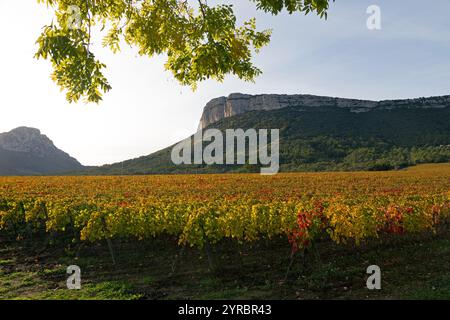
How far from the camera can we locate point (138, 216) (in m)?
13.2

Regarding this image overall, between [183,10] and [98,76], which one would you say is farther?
[183,10]

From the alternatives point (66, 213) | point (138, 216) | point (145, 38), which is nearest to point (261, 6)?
point (145, 38)

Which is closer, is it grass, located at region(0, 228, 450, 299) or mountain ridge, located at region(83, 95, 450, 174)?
grass, located at region(0, 228, 450, 299)

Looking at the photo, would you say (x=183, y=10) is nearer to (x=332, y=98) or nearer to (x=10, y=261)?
(x=10, y=261)

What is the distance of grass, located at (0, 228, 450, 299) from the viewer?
8602 millimetres

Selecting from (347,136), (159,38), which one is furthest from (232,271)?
(347,136)

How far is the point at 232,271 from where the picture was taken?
10273 millimetres

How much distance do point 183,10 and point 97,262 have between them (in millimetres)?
7724

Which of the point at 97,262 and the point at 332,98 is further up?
the point at 332,98

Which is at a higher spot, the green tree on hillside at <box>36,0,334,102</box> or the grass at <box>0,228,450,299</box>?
the green tree on hillside at <box>36,0,334,102</box>

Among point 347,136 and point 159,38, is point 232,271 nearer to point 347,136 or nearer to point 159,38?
point 159,38

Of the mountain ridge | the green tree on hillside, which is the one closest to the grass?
the green tree on hillside

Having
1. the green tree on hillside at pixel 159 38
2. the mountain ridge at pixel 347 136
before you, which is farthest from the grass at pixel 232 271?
the mountain ridge at pixel 347 136

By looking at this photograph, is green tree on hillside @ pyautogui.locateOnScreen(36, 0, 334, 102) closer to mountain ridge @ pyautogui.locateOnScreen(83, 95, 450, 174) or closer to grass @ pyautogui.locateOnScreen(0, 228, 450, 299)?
grass @ pyautogui.locateOnScreen(0, 228, 450, 299)
